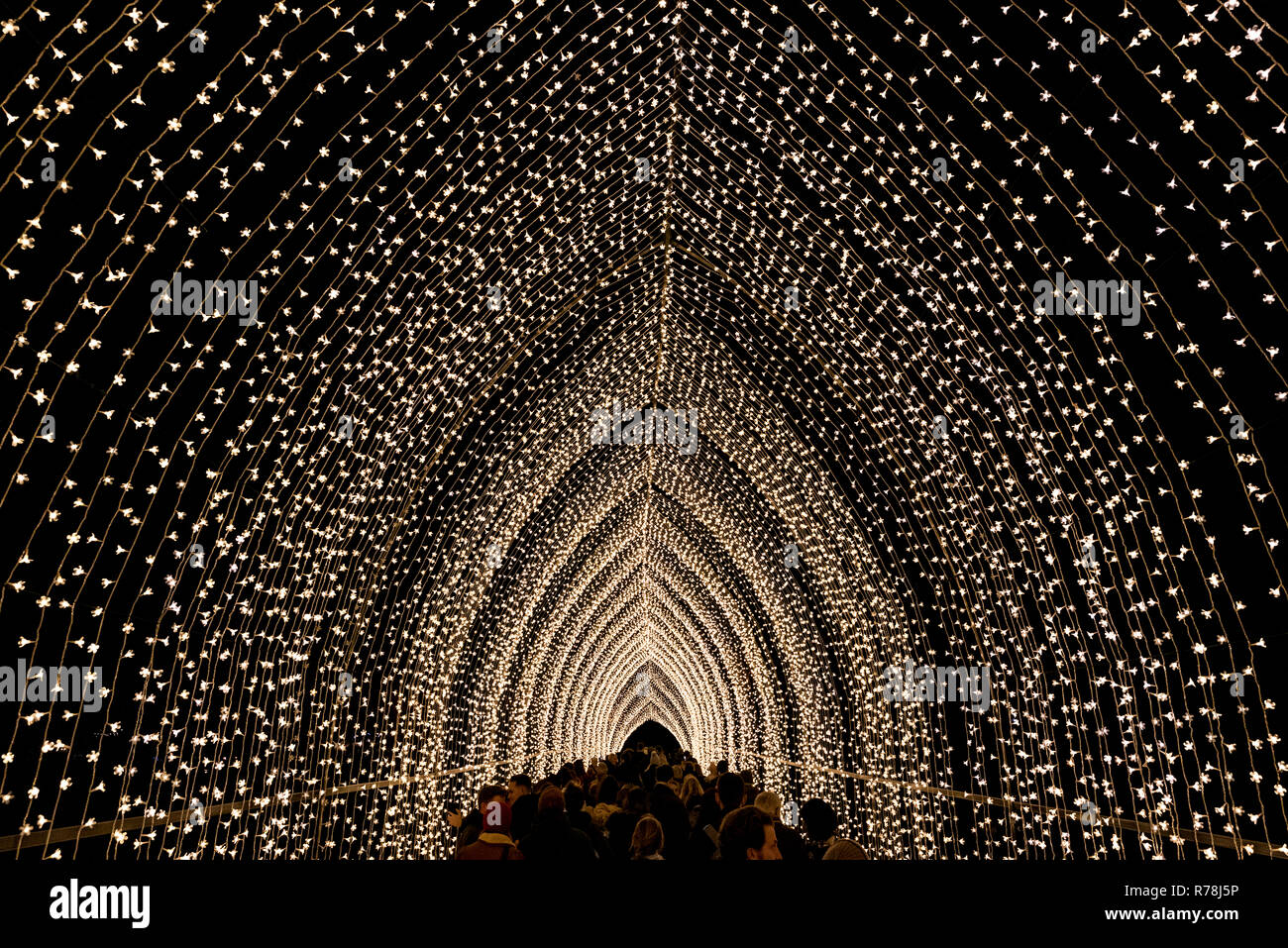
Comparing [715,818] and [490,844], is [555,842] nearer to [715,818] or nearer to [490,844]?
[490,844]

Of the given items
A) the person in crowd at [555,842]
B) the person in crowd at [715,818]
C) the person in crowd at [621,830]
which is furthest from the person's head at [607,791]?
the person in crowd at [555,842]

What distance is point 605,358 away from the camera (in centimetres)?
887

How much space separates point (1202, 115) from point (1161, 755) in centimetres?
326

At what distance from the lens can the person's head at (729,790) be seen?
6.75m

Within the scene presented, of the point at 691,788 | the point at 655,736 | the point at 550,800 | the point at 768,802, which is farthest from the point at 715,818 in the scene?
the point at 655,736

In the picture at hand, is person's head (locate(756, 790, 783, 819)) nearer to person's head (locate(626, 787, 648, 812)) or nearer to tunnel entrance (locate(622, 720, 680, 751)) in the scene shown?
person's head (locate(626, 787, 648, 812))

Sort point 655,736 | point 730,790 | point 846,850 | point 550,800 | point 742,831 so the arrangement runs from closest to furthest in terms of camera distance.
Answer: point 846,850 < point 742,831 < point 550,800 < point 730,790 < point 655,736

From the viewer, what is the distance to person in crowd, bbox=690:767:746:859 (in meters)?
5.50

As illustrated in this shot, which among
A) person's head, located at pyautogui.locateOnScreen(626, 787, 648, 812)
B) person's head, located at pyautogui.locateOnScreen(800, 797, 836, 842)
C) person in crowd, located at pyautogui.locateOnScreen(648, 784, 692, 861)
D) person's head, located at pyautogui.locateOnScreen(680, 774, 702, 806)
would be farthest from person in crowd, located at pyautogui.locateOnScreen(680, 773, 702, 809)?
person's head, located at pyautogui.locateOnScreen(800, 797, 836, 842)

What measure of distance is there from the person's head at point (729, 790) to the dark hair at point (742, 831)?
136 cm

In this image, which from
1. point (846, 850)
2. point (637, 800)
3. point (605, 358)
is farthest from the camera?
point (605, 358)

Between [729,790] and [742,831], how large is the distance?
60.2 inches

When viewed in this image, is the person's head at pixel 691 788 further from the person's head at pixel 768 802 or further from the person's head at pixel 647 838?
the person's head at pixel 647 838

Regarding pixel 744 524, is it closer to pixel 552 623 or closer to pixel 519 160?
pixel 552 623
